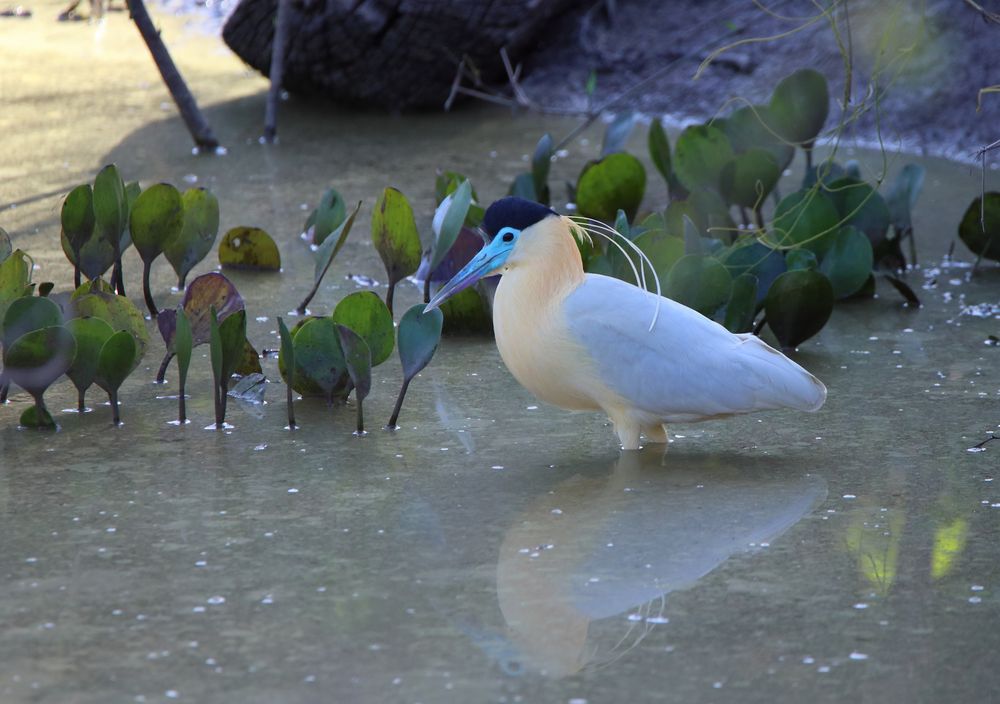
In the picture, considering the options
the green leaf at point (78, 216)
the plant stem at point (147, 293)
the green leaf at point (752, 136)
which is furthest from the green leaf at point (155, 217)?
the green leaf at point (752, 136)

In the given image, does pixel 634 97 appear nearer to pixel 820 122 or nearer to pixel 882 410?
pixel 820 122

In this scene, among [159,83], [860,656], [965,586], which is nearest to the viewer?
[860,656]

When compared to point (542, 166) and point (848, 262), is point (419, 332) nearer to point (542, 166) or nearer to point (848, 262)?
point (848, 262)

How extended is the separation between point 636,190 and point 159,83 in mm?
3908

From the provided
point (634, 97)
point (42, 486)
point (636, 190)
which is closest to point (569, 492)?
point (42, 486)

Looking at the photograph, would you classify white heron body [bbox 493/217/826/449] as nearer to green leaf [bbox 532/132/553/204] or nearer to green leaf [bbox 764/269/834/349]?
green leaf [bbox 764/269/834/349]

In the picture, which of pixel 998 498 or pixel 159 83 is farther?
pixel 159 83

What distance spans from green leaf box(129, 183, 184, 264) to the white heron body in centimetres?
127

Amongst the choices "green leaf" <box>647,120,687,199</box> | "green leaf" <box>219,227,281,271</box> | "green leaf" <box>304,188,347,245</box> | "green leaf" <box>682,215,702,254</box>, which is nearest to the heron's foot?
"green leaf" <box>682,215,702,254</box>

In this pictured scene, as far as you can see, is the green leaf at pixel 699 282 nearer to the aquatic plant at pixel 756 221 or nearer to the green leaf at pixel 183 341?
the aquatic plant at pixel 756 221

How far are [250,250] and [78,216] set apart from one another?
0.88 m

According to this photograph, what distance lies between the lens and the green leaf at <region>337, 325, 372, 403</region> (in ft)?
10.8

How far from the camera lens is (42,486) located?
2.98 metres

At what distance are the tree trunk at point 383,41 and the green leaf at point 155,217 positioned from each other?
9.95ft
